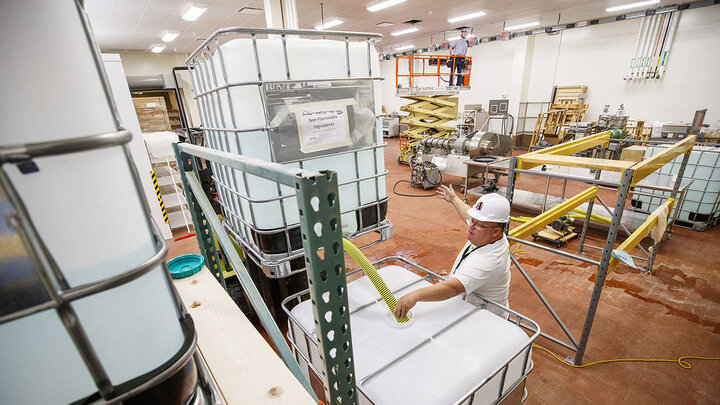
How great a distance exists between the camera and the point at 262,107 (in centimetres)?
Answer: 157

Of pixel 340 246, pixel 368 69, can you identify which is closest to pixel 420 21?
pixel 368 69

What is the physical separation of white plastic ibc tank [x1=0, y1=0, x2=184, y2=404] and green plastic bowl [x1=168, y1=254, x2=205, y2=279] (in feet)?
3.56

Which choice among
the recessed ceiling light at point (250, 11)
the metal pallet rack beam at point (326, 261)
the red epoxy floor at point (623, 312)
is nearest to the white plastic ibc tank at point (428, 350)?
the metal pallet rack beam at point (326, 261)

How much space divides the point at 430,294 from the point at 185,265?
1.28 metres

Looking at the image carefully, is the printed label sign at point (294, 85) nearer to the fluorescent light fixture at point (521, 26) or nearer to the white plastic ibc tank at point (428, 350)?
the white plastic ibc tank at point (428, 350)

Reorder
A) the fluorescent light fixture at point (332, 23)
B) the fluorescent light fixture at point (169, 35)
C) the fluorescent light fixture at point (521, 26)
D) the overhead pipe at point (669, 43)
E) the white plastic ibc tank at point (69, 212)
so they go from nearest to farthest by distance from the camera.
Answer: the white plastic ibc tank at point (69, 212) → the overhead pipe at point (669, 43) → the fluorescent light fixture at point (169, 35) → the fluorescent light fixture at point (332, 23) → the fluorescent light fixture at point (521, 26)

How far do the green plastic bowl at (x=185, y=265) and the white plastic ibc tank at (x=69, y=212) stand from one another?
1085mm

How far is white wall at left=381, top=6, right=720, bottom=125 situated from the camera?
8.04 m

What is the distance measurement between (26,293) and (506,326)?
5.03ft

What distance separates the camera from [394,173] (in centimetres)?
870

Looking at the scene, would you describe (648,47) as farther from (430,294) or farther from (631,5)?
(430,294)

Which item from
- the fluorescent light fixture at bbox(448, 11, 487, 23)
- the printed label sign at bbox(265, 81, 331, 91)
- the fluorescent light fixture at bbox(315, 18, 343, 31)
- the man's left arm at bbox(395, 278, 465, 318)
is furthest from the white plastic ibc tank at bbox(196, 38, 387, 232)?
the fluorescent light fixture at bbox(448, 11, 487, 23)

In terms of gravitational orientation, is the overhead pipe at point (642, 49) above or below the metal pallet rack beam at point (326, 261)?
above

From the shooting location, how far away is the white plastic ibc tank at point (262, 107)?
153 cm
